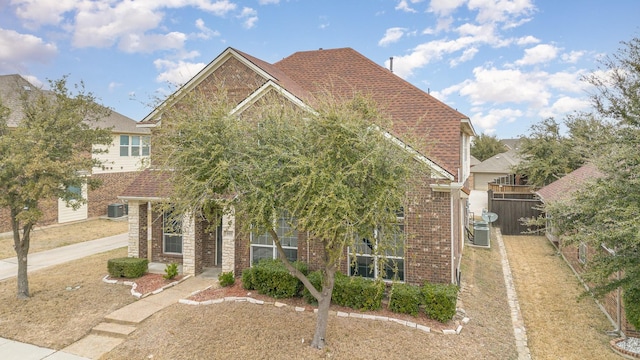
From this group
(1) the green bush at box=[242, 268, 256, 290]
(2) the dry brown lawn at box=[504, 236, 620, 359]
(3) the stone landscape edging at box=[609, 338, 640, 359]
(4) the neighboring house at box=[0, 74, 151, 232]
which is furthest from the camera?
(4) the neighboring house at box=[0, 74, 151, 232]

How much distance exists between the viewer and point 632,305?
7727 millimetres

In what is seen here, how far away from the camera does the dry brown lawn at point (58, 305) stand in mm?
8461

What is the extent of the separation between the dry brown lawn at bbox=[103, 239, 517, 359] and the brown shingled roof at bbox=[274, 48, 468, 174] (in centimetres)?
445

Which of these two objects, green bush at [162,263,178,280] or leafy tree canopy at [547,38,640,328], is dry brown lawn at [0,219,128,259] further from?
Answer: leafy tree canopy at [547,38,640,328]

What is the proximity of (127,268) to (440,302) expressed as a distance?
10.3 m

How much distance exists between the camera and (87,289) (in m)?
11.4

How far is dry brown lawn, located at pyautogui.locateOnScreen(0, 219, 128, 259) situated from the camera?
57.8 feet

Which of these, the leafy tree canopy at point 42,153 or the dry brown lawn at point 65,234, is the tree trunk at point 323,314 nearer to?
the leafy tree canopy at point 42,153

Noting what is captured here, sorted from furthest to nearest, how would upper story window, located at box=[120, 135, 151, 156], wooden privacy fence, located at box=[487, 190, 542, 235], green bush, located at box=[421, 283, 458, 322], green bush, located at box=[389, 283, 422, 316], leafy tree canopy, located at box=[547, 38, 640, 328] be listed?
upper story window, located at box=[120, 135, 151, 156] → wooden privacy fence, located at box=[487, 190, 542, 235] → green bush, located at box=[389, 283, 422, 316] → green bush, located at box=[421, 283, 458, 322] → leafy tree canopy, located at box=[547, 38, 640, 328]

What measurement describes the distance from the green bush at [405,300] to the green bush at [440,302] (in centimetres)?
20

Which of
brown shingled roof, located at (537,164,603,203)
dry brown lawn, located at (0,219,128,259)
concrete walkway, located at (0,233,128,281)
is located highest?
brown shingled roof, located at (537,164,603,203)

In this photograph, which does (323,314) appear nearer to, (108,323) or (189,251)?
(108,323)

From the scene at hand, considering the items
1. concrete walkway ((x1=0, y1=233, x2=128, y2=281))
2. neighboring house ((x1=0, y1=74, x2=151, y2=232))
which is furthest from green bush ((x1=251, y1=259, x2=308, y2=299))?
neighboring house ((x1=0, y1=74, x2=151, y2=232))

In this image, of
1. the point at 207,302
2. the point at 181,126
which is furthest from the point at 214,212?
the point at 207,302
